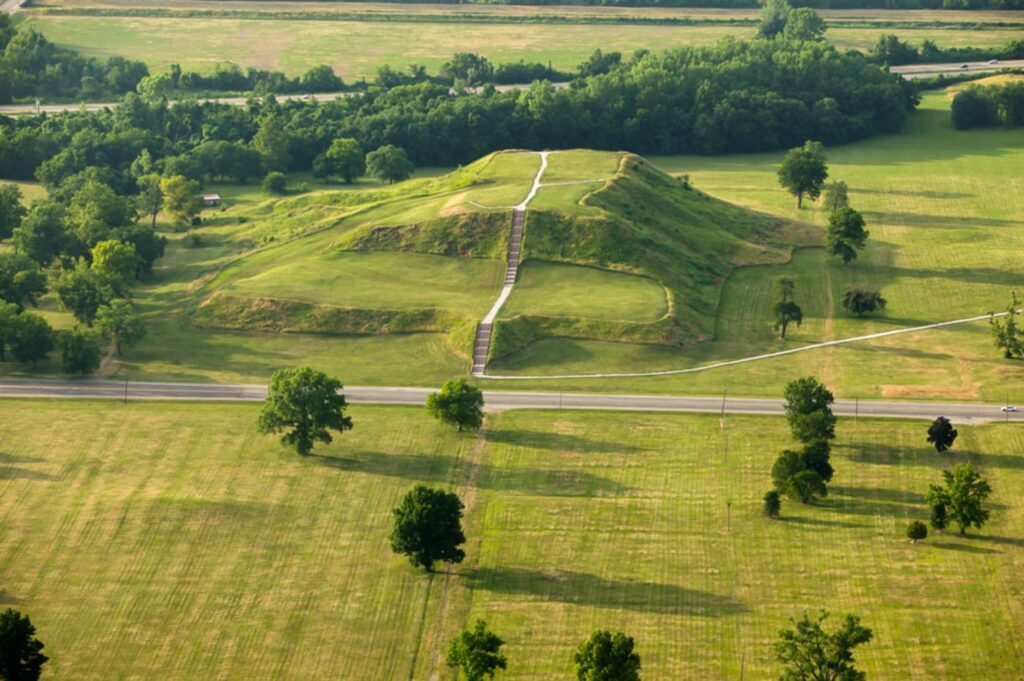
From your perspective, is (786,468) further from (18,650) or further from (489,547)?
(18,650)

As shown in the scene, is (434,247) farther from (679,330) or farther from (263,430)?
(263,430)

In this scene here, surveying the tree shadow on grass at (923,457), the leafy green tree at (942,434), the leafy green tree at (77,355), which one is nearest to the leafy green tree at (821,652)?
the tree shadow on grass at (923,457)

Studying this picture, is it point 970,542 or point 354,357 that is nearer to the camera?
point 970,542

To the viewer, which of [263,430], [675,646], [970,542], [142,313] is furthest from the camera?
[142,313]

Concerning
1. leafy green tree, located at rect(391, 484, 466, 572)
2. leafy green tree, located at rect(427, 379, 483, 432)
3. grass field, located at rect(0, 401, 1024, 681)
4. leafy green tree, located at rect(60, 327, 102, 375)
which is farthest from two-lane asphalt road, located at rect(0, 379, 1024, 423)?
leafy green tree, located at rect(391, 484, 466, 572)

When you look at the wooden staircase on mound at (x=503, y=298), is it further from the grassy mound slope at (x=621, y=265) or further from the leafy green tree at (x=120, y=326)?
the leafy green tree at (x=120, y=326)

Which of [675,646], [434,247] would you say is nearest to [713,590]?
[675,646]
